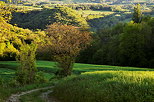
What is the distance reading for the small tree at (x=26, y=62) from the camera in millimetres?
22906

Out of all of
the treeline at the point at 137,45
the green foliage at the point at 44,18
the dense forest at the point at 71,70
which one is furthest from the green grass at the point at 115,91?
the green foliage at the point at 44,18

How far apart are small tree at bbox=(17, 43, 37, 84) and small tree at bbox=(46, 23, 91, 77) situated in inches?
165

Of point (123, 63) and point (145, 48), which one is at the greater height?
point (145, 48)

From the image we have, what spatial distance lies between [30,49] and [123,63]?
4658 centimetres

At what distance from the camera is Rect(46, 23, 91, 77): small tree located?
26.9 m

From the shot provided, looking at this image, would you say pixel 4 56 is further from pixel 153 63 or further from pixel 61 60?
pixel 61 60

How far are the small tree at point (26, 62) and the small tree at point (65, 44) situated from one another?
13.8 ft

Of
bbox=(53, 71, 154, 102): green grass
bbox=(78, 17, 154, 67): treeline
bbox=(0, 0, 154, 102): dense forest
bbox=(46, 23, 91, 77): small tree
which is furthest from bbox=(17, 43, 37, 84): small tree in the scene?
bbox=(78, 17, 154, 67): treeline

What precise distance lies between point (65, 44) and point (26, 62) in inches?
Answer: 233

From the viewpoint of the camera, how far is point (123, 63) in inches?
2569

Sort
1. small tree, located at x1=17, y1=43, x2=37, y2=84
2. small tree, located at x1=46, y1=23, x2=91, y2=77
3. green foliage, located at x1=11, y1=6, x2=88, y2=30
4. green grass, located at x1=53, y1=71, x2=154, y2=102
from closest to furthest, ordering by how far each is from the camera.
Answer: green grass, located at x1=53, y1=71, x2=154, y2=102 < small tree, located at x1=17, y1=43, x2=37, y2=84 < small tree, located at x1=46, y1=23, x2=91, y2=77 < green foliage, located at x1=11, y1=6, x2=88, y2=30

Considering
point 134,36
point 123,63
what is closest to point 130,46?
point 134,36

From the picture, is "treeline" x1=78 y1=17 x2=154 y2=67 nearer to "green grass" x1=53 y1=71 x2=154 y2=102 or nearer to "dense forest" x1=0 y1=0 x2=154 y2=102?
"dense forest" x1=0 y1=0 x2=154 y2=102

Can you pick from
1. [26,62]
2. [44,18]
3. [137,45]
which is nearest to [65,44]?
[26,62]
